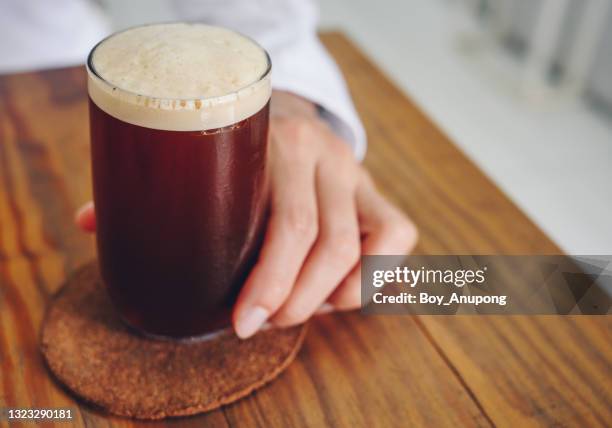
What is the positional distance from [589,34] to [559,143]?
403 millimetres

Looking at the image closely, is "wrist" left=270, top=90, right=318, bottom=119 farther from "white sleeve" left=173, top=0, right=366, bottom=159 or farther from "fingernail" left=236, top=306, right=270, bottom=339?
"fingernail" left=236, top=306, right=270, bottom=339

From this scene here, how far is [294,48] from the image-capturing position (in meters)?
0.85

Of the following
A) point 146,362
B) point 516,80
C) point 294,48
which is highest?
point 294,48

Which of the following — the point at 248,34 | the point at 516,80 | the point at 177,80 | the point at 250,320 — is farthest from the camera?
the point at 516,80

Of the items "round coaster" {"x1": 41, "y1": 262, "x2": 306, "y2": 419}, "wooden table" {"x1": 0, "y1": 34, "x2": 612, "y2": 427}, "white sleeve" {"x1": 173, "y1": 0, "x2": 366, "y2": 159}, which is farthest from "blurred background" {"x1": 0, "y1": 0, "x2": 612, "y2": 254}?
"round coaster" {"x1": 41, "y1": 262, "x2": 306, "y2": 419}

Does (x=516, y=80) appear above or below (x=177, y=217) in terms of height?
below

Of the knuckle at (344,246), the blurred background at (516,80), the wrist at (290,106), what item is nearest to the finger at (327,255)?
the knuckle at (344,246)

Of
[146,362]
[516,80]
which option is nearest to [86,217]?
[146,362]

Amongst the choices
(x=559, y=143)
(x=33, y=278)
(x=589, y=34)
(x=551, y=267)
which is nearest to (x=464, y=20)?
(x=589, y=34)

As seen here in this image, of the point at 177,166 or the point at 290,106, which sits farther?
Answer: the point at 290,106

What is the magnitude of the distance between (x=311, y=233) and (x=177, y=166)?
19cm

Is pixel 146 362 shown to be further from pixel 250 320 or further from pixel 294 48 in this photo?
pixel 294 48

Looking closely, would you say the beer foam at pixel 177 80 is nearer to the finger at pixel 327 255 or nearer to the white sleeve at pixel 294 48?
the finger at pixel 327 255

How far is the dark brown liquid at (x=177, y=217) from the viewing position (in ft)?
1.53
